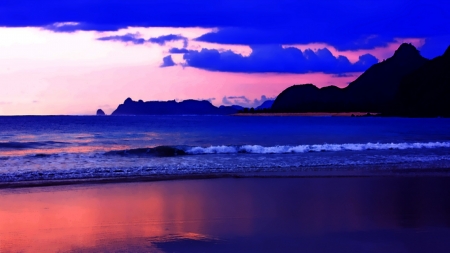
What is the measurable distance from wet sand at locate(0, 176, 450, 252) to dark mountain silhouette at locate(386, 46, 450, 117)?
378 feet

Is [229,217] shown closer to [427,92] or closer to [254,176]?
[254,176]

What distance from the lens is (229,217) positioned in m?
8.45

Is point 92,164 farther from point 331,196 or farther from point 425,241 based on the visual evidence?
point 425,241

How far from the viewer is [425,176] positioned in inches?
554

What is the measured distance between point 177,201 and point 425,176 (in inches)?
329

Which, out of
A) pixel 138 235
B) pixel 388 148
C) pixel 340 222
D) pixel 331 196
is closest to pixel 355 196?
pixel 331 196

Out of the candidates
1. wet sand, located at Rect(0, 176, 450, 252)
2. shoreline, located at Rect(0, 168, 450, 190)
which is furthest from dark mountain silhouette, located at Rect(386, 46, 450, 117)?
wet sand, located at Rect(0, 176, 450, 252)

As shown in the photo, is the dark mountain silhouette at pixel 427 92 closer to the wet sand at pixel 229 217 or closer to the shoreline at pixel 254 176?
the shoreline at pixel 254 176

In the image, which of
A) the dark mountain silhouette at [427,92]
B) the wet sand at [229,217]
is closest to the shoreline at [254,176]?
the wet sand at [229,217]

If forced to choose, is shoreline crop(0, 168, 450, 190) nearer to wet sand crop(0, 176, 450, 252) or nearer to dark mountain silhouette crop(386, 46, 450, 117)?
wet sand crop(0, 176, 450, 252)

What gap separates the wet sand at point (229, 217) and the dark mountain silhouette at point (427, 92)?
11520cm

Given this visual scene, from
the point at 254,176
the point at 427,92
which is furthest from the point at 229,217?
the point at 427,92

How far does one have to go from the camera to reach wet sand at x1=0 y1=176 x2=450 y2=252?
22.0 ft

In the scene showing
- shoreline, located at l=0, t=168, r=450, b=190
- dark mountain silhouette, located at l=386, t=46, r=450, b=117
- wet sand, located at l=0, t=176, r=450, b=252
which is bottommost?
wet sand, located at l=0, t=176, r=450, b=252
